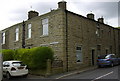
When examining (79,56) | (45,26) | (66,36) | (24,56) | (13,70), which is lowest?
(13,70)

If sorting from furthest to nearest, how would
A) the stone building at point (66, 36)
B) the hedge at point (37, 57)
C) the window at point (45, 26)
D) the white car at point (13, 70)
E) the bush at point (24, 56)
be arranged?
the window at point (45, 26), the stone building at point (66, 36), the bush at point (24, 56), the hedge at point (37, 57), the white car at point (13, 70)

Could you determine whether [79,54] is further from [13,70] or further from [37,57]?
[13,70]

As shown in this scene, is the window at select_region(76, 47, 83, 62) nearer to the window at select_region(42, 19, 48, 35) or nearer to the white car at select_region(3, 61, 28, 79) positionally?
the window at select_region(42, 19, 48, 35)

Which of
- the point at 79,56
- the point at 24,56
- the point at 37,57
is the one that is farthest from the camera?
the point at 79,56

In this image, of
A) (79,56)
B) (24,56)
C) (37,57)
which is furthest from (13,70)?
(79,56)

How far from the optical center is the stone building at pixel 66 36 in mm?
17453

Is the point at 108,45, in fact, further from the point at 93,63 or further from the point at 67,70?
the point at 67,70

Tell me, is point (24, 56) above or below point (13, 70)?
above

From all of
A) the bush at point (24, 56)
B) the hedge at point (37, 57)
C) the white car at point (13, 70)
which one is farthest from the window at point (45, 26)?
Result: the white car at point (13, 70)

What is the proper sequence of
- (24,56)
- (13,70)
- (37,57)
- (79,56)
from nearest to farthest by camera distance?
(13,70)
(37,57)
(24,56)
(79,56)

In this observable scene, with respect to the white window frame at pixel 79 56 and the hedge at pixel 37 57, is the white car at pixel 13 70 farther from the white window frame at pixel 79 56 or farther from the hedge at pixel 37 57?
the white window frame at pixel 79 56

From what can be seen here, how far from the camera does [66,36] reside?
57.5ft

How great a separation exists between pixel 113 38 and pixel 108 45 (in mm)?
2556

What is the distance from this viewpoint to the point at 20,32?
24109 millimetres
